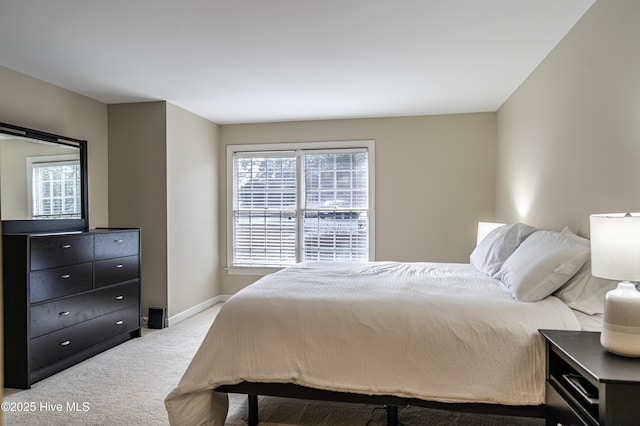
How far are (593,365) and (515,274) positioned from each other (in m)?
0.85

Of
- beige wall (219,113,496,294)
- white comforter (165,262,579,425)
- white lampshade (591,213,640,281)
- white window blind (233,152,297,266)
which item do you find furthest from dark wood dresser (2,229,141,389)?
white lampshade (591,213,640,281)

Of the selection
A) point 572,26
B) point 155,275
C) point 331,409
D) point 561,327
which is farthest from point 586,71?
point 155,275

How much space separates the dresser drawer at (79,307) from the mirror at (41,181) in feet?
2.29

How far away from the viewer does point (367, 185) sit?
514 centimetres

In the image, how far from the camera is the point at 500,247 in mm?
2932

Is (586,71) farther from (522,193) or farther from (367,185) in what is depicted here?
(367,185)

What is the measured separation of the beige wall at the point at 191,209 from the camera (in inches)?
175

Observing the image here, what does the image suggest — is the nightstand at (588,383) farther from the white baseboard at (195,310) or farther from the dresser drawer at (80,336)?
the white baseboard at (195,310)

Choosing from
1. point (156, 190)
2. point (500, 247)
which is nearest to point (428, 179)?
point (500, 247)

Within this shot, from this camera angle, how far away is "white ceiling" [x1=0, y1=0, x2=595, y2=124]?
7.94ft

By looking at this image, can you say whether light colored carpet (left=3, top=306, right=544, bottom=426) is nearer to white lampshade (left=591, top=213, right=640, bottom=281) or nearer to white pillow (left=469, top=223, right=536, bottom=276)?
white pillow (left=469, top=223, right=536, bottom=276)

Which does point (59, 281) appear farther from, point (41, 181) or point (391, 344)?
point (391, 344)

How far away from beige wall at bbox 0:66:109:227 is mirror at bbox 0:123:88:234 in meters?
0.23

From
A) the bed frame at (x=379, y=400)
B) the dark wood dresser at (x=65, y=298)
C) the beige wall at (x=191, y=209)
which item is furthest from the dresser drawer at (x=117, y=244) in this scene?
the bed frame at (x=379, y=400)
